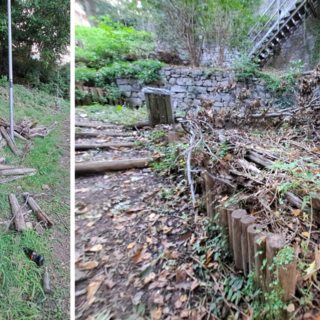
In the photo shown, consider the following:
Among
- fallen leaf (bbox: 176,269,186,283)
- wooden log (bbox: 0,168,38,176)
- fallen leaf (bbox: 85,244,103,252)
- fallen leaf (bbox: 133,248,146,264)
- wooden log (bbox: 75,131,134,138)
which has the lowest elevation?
fallen leaf (bbox: 176,269,186,283)

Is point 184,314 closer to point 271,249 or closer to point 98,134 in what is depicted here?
point 271,249

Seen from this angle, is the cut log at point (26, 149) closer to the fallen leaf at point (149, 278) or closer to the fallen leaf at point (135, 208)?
the fallen leaf at point (135, 208)

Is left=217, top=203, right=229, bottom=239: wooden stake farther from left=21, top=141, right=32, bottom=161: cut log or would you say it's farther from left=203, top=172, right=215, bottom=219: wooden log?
left=21, top=141, right=32, bottom=161: cut log

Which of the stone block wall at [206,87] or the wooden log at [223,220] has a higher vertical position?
the stone block wall at [206,87]

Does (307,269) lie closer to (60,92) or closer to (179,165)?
(179,165)

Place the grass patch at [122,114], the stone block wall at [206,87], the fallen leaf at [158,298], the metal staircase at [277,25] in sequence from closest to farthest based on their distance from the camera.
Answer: the fallen leaf at [158,298]
the grass patch at [122,114]
the stone block wall at [206,87]
the metal staircase at [277,25]

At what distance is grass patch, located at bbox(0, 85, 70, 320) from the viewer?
630 mm

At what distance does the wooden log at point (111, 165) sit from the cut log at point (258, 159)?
0.63m

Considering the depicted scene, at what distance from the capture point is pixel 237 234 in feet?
2.59

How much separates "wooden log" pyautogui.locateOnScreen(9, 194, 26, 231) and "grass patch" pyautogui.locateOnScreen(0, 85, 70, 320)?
0.05 feet

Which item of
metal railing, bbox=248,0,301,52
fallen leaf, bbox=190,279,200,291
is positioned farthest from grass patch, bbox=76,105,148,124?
metal railing, bbox=248,0,301,52

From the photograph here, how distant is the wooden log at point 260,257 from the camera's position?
25.0 inches

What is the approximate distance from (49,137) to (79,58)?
33 cm

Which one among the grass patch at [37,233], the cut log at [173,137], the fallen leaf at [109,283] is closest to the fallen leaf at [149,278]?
the fallen leaf at [109,283]
